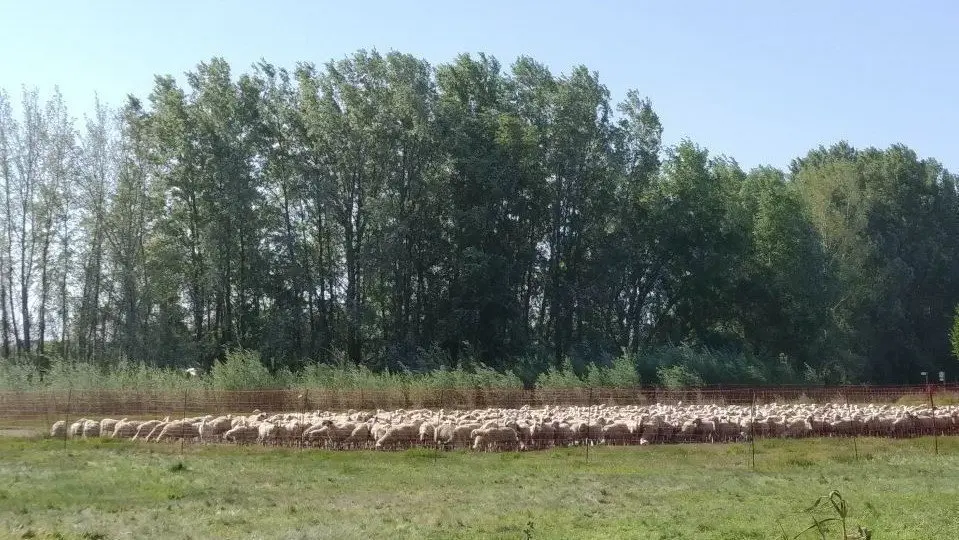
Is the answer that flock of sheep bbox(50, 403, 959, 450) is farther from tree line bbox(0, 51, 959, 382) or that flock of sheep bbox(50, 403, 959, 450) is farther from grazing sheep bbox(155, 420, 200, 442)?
tree line bbox(0, 51, 959, 382)

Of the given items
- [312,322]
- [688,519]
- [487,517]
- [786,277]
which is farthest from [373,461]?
[786,277]

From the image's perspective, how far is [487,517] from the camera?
15.3m

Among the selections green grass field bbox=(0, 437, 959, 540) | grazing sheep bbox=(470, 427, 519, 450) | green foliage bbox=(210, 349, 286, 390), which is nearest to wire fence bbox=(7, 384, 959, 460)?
grazing sheep bbox=(470, 427, 519, 450)

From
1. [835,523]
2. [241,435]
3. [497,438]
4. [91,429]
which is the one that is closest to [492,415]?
[497,438]

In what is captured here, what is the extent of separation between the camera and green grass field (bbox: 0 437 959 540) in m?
14.3

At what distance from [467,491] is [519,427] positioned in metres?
8.43

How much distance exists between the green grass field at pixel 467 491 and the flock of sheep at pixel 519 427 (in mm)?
1074

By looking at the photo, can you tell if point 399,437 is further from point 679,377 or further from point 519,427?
point 679,377

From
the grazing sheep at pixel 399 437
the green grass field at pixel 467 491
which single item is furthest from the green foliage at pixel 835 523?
the grazing sheep at pixel 399 437

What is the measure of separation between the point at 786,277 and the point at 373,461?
48602 mm

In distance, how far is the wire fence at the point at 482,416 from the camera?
90.2 feet

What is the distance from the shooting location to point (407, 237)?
61.1m

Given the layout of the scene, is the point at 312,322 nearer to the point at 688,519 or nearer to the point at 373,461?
the point at 373,461

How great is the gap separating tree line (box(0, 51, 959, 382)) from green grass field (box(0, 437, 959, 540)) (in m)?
26.1
